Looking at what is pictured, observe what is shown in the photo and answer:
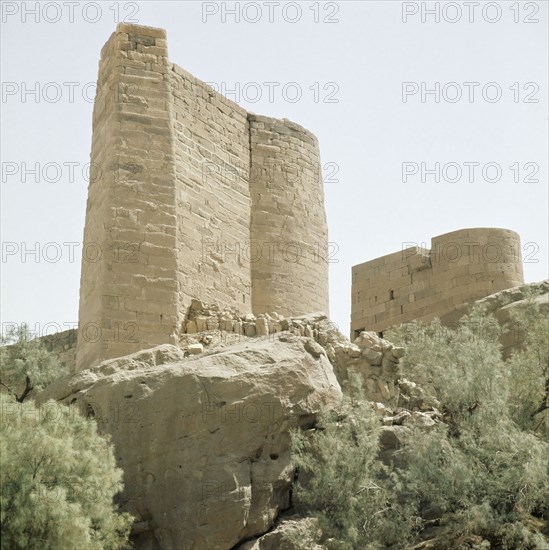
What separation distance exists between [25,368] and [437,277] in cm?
699

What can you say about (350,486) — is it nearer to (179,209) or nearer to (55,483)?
(55,483)

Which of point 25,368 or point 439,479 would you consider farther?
point 25,368

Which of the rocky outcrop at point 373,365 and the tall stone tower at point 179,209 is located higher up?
the tall stone tower at point 179,209

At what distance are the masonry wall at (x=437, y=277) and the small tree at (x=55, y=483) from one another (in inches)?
355

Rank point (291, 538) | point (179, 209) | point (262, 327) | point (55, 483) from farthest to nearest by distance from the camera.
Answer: point (179, 209) → point (262, 327) → point (291, 538) → point (55, 483)

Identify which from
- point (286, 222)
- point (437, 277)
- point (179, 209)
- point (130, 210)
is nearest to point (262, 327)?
point (179, 209)

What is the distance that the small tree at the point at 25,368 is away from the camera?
63.5ft

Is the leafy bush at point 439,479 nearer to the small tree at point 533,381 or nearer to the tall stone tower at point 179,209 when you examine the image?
the small tree at point 533,381

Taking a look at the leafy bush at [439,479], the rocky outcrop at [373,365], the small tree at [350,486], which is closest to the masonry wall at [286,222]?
the rocky outcrop at [373,365]

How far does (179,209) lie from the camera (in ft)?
58.7

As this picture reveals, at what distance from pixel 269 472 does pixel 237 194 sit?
20.9ft

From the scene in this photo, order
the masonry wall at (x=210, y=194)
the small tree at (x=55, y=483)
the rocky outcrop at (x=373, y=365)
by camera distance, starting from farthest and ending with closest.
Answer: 1. the masonry wall at (x=210, y=194)
2. the rocky outcrop at (x=373, y=365)
3. the small tree at (x=55, y=483)

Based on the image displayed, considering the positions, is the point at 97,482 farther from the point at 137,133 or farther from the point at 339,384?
the point at 137,133

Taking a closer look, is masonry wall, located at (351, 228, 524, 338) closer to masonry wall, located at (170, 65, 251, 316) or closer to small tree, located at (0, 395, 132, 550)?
masonry wall, located at (170, 65, 251, 316)
